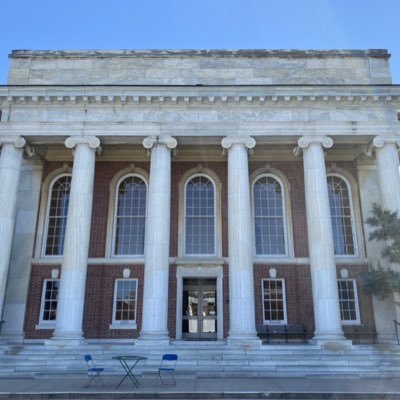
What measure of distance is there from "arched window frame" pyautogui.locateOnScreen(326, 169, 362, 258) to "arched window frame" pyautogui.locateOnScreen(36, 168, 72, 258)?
14843 mm

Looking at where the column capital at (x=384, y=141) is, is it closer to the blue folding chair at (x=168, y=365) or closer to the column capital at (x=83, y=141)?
the column capital at (x=83, y=141)

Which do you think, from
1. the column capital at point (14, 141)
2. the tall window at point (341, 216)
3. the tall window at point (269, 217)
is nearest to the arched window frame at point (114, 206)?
the column capital at point (14, 141)

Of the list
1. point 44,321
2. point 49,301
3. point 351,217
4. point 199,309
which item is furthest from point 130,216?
point 351,217

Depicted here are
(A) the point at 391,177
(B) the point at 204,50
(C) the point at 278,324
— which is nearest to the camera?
(A) the point at 391,177

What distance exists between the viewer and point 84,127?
798 inches

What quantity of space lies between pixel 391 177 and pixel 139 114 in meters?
12.0

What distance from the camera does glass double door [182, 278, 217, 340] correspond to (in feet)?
71.5

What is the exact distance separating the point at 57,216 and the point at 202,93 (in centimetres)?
1029

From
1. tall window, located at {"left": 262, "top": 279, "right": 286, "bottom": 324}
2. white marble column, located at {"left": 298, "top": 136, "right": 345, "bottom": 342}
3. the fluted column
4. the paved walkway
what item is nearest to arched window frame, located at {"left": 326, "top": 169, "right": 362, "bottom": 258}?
the fluted column

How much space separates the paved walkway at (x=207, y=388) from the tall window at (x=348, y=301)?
7123mm

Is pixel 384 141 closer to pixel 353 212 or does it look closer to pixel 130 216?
pixel 353 212

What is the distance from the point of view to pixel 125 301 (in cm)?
2211

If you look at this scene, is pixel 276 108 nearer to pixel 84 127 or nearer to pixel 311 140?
pixel 311 140

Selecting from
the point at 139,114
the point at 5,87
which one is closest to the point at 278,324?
the point at 139,114
